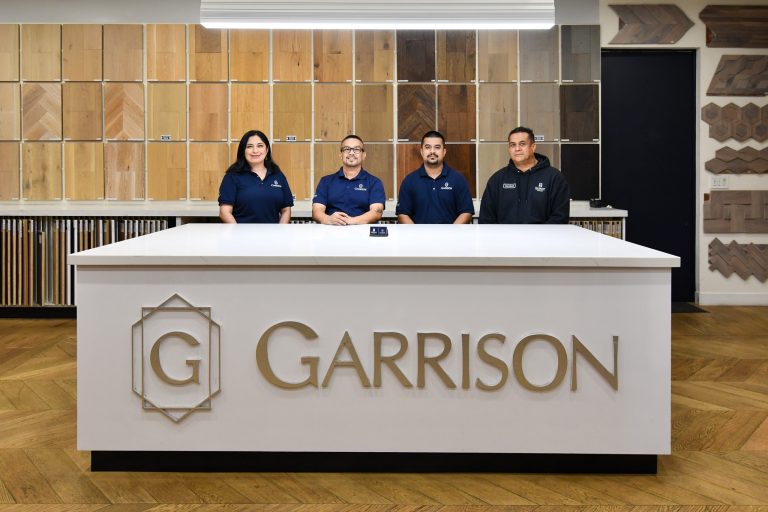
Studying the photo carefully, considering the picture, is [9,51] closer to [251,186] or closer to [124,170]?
[124,170]

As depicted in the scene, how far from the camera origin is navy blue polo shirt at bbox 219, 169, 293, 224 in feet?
15.2

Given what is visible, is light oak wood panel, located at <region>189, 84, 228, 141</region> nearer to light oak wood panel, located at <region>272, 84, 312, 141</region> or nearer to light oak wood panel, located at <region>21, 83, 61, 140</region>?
light oak wood panel, located at <region>272, 84, 312, 141</region>

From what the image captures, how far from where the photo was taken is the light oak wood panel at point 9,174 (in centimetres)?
635

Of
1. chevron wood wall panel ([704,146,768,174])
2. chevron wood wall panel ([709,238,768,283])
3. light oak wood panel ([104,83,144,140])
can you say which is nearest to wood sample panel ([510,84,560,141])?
chevron wood wall panel ([704,146,768,174])

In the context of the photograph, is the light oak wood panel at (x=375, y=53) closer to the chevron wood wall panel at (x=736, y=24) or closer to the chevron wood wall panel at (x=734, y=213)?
the chevron wood wall panel at (x=736, y=24)

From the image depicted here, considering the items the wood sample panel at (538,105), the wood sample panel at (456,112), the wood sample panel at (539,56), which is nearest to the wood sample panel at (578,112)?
the wood sample panel at (538,105)

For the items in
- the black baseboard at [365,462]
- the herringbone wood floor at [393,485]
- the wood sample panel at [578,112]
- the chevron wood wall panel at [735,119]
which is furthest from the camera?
the chevron wood wall panel at [735,119]

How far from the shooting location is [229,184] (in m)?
4.64

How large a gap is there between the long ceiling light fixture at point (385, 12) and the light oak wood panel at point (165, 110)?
2.46 m

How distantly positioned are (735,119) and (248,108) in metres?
4.21

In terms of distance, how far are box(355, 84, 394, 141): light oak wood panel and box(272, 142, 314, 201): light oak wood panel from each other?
0.51 metres

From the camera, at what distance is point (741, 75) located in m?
6.67

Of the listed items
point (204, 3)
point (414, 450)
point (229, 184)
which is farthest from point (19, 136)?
point (414, 450)

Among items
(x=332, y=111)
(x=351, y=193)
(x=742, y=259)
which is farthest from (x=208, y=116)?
(x=742, y=259)
